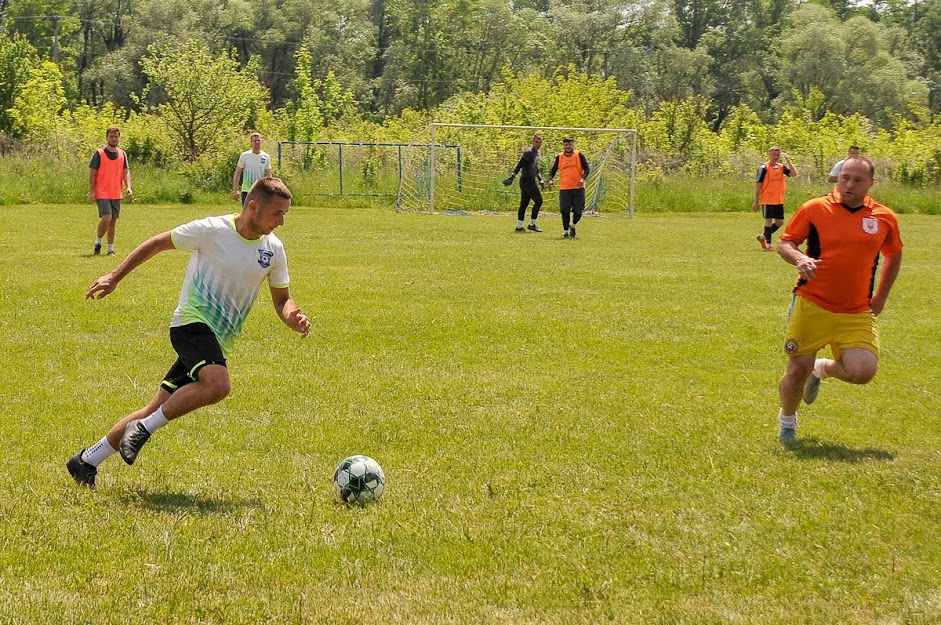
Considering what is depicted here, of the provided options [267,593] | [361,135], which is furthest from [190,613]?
[361,135]

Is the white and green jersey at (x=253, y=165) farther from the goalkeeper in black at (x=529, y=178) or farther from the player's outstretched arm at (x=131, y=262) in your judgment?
the player's outstretched arm at (x=131, y=262)

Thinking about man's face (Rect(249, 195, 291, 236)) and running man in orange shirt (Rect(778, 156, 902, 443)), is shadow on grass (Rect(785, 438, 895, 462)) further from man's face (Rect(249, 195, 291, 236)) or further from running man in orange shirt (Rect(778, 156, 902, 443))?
man's face (Rect(249, 195, 291, 236))

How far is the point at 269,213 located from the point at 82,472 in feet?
5.74

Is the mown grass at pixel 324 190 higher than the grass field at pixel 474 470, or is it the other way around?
the grass field at pixel 474 470

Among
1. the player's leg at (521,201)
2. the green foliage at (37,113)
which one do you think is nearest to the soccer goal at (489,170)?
the player's leg at (521,201)

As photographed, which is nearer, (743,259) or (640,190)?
(743,259)

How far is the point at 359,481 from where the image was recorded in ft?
18.9

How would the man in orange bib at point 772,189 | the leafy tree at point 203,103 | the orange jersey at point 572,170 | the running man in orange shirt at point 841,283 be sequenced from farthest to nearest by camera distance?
the leafy tree at point 203,103
the orange jersey at point 572,170
the man in orange bib at point 772,189
the running man in orange shirt at point 841,283

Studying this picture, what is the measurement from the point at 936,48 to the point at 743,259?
74.7 m

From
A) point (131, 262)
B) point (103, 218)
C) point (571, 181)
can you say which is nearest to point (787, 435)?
point (131, 262)

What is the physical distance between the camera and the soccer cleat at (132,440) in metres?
5.71

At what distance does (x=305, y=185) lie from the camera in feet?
117

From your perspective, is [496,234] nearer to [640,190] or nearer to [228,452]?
[640,190]

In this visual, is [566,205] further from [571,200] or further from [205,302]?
[205,302]
